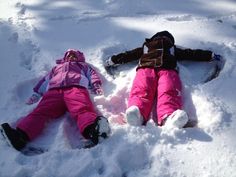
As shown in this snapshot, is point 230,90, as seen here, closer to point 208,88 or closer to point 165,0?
point 208,88

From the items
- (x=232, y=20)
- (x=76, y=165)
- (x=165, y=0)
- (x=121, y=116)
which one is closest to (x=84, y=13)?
(x=165, y=0)

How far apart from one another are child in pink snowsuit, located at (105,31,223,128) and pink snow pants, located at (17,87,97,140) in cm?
38

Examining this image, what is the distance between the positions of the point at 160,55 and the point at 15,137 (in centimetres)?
170

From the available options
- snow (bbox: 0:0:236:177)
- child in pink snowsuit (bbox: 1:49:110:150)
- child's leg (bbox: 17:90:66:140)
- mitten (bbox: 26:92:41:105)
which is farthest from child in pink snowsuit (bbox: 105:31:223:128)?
mitten (bbox: 26:92:41:105)

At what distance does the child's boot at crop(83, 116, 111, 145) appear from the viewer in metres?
3.36

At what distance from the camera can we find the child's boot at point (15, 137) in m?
3.44

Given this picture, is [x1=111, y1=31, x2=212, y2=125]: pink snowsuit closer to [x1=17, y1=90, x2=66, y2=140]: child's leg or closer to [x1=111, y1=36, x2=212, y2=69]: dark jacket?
[x1=111, y1=36, x2=212, y2=69]: dark jacket

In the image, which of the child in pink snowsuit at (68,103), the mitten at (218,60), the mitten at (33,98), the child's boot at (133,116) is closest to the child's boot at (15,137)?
the child in pink snowsuit at (68,103)

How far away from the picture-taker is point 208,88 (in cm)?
392

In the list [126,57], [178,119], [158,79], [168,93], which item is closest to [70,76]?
[126,57]

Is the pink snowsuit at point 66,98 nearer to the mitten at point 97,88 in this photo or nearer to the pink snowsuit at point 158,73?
the mitten at point 97,88

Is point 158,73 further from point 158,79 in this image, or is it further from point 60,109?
point 60,109

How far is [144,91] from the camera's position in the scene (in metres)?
3.83

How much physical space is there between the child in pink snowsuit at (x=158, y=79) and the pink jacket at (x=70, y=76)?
1.06ft
